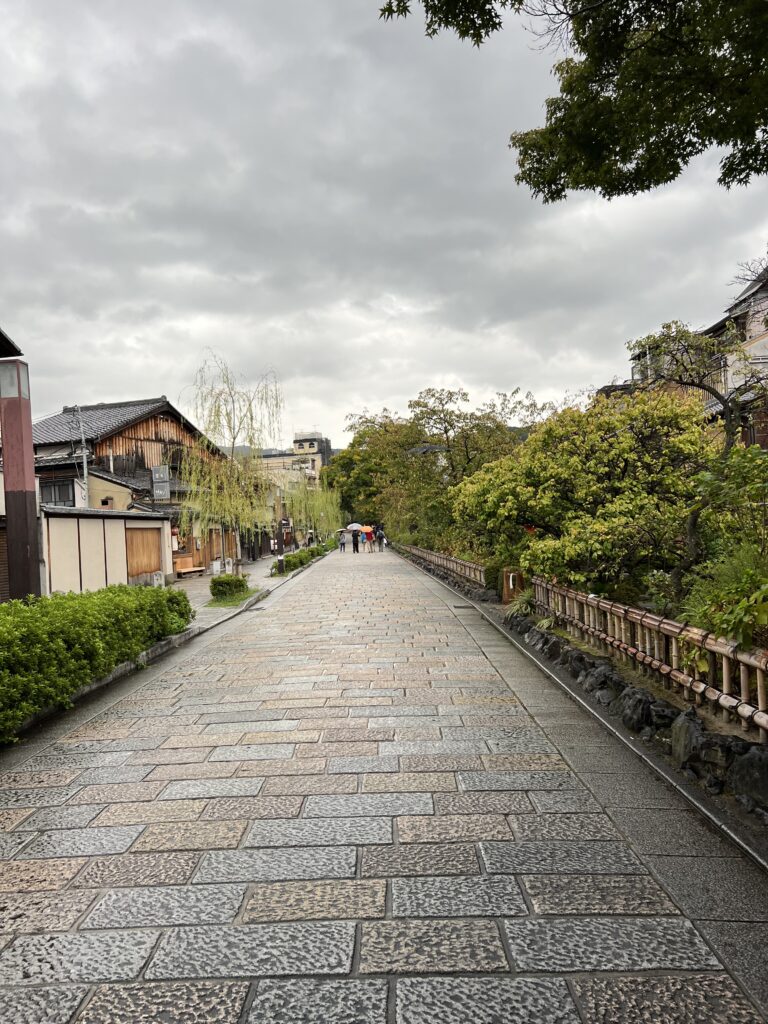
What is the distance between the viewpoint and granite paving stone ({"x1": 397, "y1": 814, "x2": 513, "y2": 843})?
3.75m

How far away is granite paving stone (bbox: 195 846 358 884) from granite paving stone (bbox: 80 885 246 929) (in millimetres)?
116

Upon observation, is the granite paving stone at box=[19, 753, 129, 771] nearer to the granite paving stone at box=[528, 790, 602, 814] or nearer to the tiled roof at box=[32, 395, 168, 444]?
the granite paving stone at box=[528, 790, 602, 814]

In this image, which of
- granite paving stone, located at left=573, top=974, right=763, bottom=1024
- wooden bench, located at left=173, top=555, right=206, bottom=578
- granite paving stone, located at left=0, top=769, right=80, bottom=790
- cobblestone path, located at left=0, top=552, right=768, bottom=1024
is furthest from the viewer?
wooden bench, located at left=173, top=555, right=206, bottom=578

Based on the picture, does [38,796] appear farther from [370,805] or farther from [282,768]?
[370,805]

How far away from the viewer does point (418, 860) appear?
351cm

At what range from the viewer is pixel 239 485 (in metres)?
23.2

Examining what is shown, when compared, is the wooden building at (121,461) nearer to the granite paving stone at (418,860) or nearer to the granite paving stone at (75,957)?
the granite paving stone at (418,860)

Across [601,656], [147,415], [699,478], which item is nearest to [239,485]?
[147,415]

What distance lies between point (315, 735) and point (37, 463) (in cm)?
2716

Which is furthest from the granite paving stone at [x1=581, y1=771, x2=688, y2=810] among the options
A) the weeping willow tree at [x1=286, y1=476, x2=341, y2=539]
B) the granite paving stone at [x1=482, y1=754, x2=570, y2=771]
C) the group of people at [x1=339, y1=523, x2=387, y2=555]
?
the weeping willow tree at [x1=286, y1=476, x2=341, y2=539]

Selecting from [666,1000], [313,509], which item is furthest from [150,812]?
[313,509]

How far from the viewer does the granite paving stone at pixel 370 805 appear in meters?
4.12

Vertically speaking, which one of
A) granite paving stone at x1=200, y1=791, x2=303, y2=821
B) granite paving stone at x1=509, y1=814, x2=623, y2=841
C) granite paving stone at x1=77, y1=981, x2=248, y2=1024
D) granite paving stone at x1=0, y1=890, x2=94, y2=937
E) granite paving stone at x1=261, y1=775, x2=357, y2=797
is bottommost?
granite paving stone at x1=509, y1=814, x2=623, y2=841

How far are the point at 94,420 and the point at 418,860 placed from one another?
35.5 m
